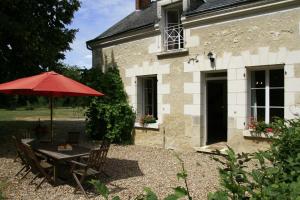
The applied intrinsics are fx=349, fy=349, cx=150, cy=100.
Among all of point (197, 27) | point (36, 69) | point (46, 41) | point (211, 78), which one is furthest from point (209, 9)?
point (36, 69)

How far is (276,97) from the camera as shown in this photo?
8.82m

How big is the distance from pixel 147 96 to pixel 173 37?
2403mm

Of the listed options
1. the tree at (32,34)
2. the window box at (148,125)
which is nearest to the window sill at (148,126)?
the window box at (148,125)

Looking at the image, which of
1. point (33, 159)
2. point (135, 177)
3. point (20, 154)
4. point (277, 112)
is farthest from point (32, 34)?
point (277, 112)

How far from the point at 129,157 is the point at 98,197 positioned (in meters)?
3.68

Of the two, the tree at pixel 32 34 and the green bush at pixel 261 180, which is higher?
the tree at pixel 32 34

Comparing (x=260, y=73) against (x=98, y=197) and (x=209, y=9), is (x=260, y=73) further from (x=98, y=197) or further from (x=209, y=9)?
(x=98, y=197)

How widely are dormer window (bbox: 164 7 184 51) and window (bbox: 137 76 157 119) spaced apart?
1481mm

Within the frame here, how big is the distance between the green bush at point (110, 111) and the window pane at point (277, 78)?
16.5 feet

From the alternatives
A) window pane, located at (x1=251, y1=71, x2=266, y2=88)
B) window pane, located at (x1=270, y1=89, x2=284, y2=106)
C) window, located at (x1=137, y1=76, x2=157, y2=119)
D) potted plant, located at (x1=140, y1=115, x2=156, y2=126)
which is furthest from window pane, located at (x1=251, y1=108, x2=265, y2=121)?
window, located at (x1=137, y1=76, x2=157, y2=119)

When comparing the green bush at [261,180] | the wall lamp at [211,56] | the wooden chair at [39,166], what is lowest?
the wooden chair at [39,166]

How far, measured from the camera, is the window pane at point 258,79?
29.8ft

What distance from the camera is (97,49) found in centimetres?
1402

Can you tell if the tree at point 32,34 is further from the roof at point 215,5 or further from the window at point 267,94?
the window at point 267,94
